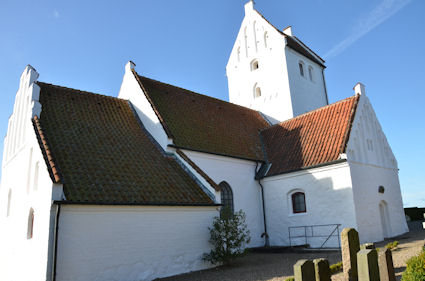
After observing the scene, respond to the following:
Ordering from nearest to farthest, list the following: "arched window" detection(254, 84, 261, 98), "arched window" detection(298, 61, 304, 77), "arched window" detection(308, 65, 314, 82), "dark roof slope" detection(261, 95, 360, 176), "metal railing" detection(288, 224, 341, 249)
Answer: "metal railing" detection(288, 224, 341, 249) → "dark roof slope" detection(261, 95, 360, 176) → "arched window" detection(298, 61, 304, 77) → "arched window" detection(254, 84, 261, 98) → "arched window" detection(308, 65, 314, 82)

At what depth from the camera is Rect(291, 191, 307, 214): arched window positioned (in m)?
16.8

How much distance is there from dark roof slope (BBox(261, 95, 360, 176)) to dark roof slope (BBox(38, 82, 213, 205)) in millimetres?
6119

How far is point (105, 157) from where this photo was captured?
1231 cm

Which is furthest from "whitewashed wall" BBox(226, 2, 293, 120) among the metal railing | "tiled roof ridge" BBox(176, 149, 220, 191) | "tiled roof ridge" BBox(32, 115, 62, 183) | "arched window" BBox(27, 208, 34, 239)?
"arched window" BBox(27, 208, 34, 239)

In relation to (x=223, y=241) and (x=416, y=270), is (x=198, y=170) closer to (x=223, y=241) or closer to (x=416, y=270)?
(x=223, y=241)

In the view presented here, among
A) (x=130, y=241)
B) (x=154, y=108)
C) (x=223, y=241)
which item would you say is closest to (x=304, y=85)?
(x=154, y=108)

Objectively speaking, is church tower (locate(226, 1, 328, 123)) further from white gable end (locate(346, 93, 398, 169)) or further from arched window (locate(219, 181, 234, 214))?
arched window (locate(219, 181, 234, 214))

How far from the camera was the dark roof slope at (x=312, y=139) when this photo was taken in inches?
634

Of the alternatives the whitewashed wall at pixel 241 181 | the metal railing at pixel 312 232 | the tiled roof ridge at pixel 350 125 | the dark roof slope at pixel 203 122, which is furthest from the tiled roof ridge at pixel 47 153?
the tiled roof ridge at pixel 350 125

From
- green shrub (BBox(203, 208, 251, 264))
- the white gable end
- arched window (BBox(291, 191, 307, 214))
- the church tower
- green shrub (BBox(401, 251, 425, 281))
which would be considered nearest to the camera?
green shrub (BBox(401, 251, 425, 281))

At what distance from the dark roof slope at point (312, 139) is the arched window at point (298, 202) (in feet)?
4.39

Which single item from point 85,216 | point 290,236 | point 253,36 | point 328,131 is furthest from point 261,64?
point 85,216

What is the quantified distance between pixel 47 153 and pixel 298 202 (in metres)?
11.8

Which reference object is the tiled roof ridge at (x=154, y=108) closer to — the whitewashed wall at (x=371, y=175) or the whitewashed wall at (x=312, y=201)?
the whitewashed wall at (x=312, y=201)
